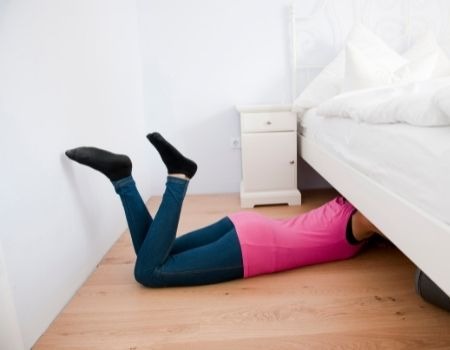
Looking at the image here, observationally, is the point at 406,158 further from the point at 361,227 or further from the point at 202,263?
the point at 202,263

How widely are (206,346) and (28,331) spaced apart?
486 mm

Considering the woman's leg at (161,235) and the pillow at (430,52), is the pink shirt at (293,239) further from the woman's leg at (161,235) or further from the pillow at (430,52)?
the pillow at (430,52)

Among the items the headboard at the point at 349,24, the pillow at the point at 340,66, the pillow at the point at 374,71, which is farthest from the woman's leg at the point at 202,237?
the headboard at the point at 349,24

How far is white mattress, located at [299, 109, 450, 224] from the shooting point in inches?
30.9

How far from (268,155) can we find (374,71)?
2.51 ft

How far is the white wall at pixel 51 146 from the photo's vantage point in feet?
3.09

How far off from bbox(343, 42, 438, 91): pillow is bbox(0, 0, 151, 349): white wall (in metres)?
1.34

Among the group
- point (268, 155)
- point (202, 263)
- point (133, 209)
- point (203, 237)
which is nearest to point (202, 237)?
point (203, 237)

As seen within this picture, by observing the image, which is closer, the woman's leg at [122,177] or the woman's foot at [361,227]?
the woman's leg at [122,177]

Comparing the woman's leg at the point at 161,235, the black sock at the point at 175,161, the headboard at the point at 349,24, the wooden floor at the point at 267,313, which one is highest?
the headboard at the point at 349,24

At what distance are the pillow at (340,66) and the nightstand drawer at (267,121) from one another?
0.08m

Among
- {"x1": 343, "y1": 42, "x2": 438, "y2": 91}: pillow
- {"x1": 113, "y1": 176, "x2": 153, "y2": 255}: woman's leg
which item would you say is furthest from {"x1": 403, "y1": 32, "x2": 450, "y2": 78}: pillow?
{"x1": 113, "y1": 176, "x2": 153, "y2": 255}: woman's leg

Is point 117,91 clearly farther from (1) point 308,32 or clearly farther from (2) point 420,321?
(2) point 420,321

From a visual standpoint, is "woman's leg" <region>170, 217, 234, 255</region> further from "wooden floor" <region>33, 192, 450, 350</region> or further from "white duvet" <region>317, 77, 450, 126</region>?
"white duvet" <region>317, 77, 450, 126</region>
